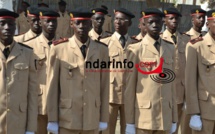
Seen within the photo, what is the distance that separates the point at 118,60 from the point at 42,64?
54.4 inches

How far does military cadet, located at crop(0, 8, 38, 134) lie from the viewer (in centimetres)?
455

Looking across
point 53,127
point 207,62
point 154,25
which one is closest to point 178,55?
point 207,62

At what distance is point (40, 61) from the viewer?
623cm

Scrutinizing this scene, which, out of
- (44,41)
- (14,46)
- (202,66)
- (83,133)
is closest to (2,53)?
(14,46)

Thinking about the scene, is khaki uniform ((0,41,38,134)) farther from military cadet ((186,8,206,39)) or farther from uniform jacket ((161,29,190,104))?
military cadet ((186,8,206,39))

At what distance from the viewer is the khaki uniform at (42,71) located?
612 cm

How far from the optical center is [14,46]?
4.63 m

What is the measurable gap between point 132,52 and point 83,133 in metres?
1.15

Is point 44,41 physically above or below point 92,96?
above

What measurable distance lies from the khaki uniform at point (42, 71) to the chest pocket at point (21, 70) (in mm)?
1461

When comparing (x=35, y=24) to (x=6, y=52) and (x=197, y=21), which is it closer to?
(x=6, y=52)

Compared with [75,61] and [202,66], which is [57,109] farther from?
[202,66]

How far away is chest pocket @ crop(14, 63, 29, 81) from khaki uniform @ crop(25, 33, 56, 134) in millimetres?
1461

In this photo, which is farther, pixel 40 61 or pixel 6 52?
pixel 40 61
